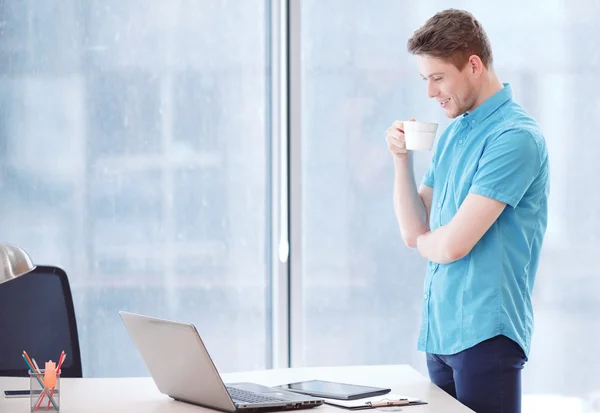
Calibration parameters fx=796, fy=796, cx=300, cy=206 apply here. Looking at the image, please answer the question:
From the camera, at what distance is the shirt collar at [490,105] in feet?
6.57

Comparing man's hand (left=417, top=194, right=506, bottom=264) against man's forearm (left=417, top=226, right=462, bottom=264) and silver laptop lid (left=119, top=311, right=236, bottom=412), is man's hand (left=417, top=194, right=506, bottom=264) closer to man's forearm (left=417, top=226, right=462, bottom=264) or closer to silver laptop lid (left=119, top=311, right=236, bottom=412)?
man's forearm (left=417, top=226, right=462, bottom=264)

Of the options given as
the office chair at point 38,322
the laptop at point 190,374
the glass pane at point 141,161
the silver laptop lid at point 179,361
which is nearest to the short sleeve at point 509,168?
the laptop at point 190,374

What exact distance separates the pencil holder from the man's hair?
46.1 inches

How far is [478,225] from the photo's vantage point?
1.87 m

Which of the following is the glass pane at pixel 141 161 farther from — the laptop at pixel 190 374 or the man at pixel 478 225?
the laptop at pixel 190 374

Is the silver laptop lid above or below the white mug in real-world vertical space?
below

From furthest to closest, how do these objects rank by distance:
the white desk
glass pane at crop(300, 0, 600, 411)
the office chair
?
glass pane at crop(300, 0, 600, 411), the office chair, the white desk

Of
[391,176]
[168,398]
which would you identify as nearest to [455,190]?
[168,398]

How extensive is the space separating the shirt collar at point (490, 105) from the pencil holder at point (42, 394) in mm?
1176

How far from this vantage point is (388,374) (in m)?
2.05

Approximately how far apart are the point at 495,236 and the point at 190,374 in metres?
0.80

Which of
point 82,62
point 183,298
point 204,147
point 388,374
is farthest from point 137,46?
point 388,374

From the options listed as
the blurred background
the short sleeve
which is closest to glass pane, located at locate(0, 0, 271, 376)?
the blurred background

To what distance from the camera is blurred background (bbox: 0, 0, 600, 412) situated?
326 centimetres
